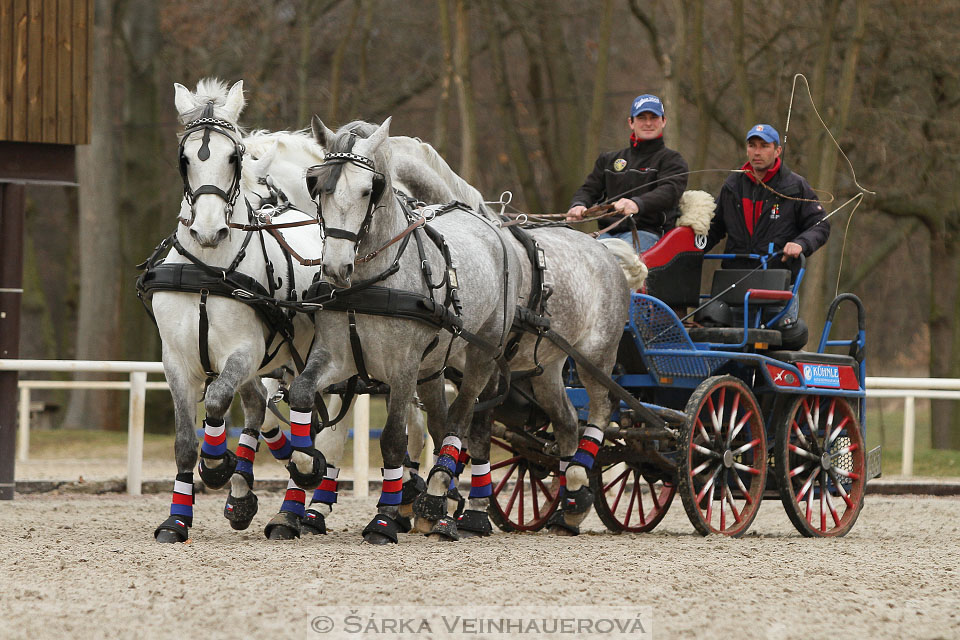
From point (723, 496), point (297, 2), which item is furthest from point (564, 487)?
point (297, 2)

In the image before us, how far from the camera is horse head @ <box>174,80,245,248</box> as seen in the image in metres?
6.58

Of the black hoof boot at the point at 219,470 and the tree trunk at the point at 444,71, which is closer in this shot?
the black hoof boot at the point at 219,470

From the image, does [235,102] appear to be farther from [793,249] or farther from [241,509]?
[793,249]

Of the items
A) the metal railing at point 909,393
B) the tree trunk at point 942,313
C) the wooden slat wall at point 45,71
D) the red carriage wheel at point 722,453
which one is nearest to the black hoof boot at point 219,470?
the red carriage wheel at point 722,453

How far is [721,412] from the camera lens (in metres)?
8.21

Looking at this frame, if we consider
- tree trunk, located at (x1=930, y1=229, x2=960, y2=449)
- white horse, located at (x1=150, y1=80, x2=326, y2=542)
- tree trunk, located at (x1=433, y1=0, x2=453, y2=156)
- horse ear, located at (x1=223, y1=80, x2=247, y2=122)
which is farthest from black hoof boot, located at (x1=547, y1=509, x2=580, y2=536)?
tree trunk, located at (x1=930, y1=229, x2=960, y2=449)

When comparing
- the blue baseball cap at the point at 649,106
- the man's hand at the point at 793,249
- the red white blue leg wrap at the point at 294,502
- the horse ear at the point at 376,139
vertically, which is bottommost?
the red white blue leg wrap at the point at 294,502

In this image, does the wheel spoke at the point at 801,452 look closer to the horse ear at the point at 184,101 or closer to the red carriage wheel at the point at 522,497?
the red carriage wheel at the point at 522,497

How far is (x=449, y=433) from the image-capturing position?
750 centimetres

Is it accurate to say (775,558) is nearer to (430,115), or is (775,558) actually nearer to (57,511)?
(57,511)

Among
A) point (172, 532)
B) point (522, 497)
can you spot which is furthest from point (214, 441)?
point (522, 497)

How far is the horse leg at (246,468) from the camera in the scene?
24.6 ft

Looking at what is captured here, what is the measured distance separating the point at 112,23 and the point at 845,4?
9.64 metres

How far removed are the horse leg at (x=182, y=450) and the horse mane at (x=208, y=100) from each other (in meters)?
1.23
